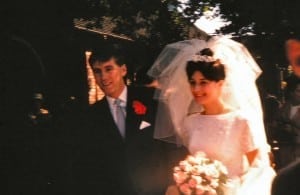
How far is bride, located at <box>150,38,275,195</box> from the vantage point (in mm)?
3445

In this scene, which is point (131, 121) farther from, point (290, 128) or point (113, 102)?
point (290, 128)

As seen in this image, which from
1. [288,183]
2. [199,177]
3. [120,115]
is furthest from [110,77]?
[288,183]

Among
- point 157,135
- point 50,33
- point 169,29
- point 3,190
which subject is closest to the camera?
point 157,135

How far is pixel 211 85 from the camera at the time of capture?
3.44 metres

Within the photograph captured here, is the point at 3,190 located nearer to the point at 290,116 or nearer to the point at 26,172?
the point at 26,172

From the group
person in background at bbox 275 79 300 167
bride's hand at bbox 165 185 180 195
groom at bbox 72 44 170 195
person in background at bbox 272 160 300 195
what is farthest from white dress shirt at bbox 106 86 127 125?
person in background at bbox 275 79 300 167

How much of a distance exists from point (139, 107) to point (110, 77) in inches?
13.0

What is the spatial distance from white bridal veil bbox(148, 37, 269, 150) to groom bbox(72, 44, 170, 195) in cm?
17

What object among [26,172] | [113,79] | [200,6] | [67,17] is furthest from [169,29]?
[113,79]

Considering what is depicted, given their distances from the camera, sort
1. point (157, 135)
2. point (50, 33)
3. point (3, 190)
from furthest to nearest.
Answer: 1. point (50, 33)
2. point (3, 190)
3. point (157, 135)

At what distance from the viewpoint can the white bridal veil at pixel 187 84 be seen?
12.0 feet

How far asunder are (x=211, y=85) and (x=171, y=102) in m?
0.52

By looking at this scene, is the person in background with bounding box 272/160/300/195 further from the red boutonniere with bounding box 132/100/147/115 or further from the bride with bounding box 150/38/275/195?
the red boutonniere with bounding box 132/100/147/115

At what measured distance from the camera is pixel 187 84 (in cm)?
389
